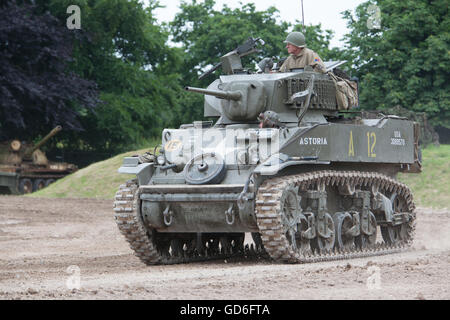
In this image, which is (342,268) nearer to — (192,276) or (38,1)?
(192,276)

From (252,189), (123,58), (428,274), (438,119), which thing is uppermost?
(123,58)

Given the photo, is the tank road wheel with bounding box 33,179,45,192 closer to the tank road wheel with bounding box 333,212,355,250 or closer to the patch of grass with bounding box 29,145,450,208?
the patch of grass with bounding box 29,145,450,208

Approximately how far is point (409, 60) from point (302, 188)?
2605 cm

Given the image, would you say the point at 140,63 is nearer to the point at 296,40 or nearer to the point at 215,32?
the point at 215,32

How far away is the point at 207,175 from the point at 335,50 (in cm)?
3143

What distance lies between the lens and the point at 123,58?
146 ft

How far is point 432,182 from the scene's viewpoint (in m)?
29.9

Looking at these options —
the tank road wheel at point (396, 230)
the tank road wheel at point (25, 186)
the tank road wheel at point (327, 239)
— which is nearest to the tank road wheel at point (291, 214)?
the tank road wheel at point (327, 239)

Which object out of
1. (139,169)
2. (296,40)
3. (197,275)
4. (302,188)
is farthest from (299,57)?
(197,275)

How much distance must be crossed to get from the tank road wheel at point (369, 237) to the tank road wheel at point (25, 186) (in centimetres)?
2299

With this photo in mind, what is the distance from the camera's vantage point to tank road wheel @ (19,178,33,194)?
36062 mm

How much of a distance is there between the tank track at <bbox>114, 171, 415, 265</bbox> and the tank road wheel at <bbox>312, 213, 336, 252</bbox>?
11 cm

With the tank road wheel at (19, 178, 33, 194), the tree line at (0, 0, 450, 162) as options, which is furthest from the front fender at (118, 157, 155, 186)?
the tank road wheel at (19, 178, 33, 194)
